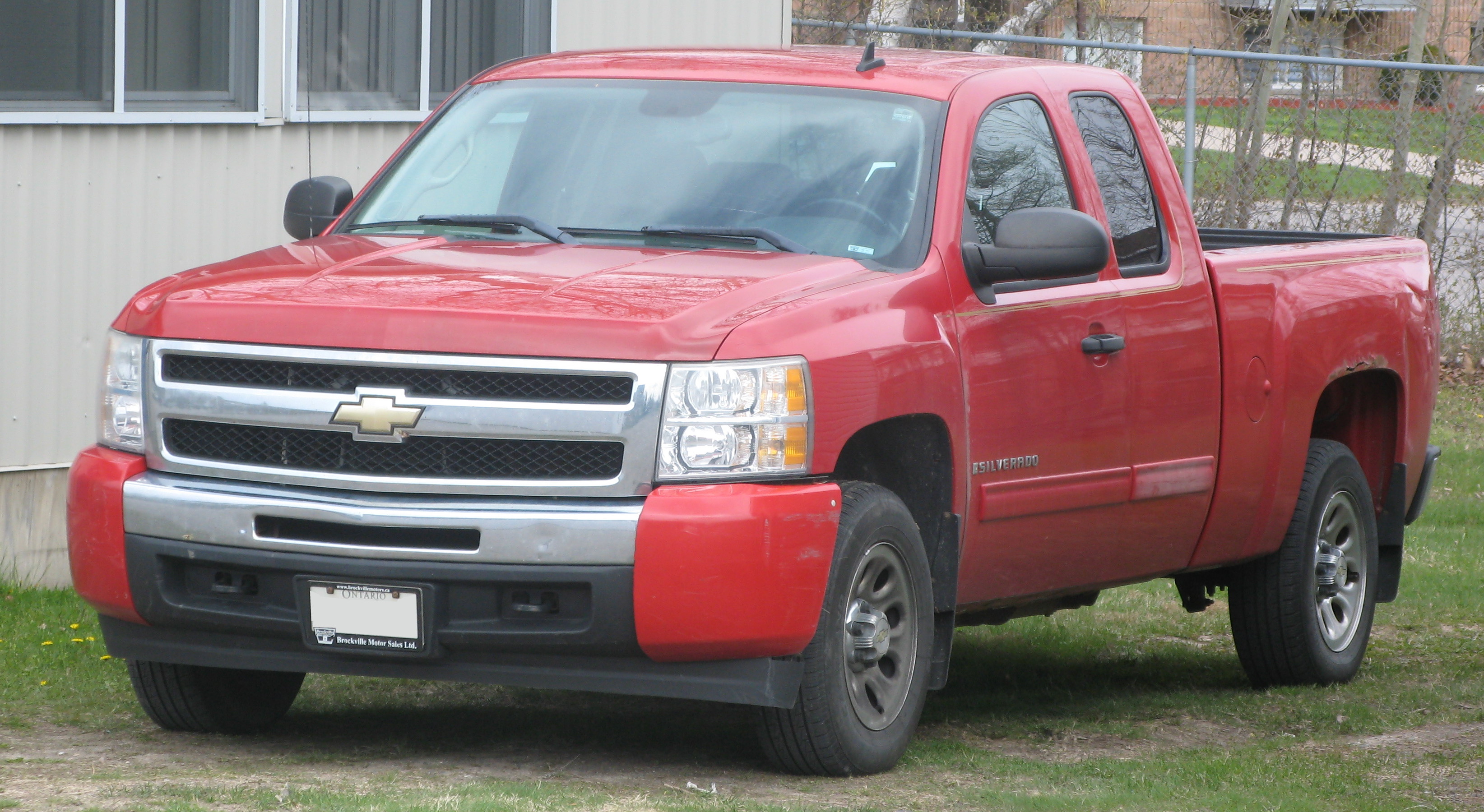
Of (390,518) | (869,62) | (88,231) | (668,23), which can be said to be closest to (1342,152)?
(668,23)

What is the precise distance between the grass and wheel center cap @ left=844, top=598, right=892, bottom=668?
13.1 inches

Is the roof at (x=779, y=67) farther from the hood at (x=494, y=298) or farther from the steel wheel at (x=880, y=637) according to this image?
the steel wheel at (x=880, y=637)

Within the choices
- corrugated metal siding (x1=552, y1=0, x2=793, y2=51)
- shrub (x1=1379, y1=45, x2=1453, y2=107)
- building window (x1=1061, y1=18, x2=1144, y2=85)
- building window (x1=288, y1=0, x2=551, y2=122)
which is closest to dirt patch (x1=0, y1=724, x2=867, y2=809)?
building window (x1=288, y1=0, x2=551, y2=122)

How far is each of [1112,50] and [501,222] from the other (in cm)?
963

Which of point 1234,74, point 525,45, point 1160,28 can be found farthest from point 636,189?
point 1160,28

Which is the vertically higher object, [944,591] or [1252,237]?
[1252,237]

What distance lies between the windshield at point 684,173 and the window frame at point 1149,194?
2.52 ft

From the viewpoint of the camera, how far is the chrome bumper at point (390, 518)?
195 inches

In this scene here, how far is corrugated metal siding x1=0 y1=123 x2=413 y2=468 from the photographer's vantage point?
8.42 metres

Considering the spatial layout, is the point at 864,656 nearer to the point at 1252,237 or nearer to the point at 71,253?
the point at 1252,237

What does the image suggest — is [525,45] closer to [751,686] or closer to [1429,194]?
[751,686]

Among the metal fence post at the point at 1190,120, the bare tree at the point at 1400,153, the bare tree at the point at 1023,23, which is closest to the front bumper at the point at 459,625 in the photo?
the metal fence post at the point at 1190,120

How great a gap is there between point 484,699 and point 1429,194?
35.7 ft

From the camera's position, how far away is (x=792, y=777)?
550cm
